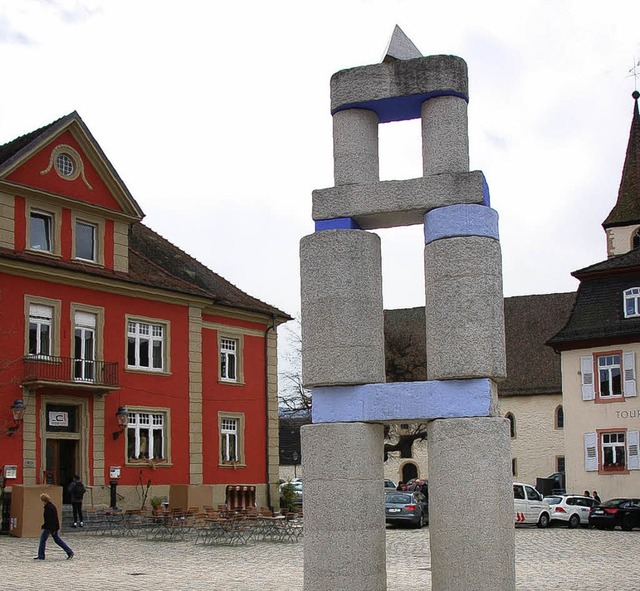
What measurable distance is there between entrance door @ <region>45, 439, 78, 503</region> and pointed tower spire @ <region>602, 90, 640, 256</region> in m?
39.2

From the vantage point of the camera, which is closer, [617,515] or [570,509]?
[617,515]

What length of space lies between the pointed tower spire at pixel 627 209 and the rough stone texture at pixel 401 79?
52.0 meters

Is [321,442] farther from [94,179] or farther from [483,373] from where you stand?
[94,179]

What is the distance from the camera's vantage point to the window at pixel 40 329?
1222 inches

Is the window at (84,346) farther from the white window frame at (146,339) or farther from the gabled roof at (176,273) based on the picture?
the gabled roof at (176,273)

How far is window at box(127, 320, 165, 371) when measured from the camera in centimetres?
3416

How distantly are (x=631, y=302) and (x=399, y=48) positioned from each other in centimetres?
3120

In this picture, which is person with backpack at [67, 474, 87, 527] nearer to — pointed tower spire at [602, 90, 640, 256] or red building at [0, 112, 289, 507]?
red building at [0, 112, 289, 507]

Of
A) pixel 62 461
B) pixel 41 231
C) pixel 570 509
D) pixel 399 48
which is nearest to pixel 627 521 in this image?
pixel 570 509

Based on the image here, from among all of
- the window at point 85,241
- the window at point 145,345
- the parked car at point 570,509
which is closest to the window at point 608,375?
the parked car at point 570,509

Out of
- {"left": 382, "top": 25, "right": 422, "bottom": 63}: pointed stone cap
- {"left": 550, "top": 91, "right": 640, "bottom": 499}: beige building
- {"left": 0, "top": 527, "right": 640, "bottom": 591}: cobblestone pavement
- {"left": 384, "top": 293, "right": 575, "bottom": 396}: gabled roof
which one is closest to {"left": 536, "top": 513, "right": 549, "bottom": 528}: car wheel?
{"left": 0, "top": 527, "right": 640, "bottom": 591}: cobblestone pavement

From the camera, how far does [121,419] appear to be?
32562 millimetres

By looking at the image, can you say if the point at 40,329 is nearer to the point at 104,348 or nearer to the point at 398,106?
the point at 104,348

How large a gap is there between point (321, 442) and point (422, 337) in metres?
56.5
